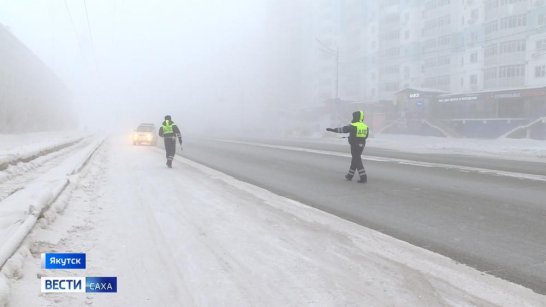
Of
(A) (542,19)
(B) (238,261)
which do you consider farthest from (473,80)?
(B) (238,261)

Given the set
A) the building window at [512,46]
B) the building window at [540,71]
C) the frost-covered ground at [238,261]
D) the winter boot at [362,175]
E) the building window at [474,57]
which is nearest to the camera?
the frost-covered ground at [238,261]

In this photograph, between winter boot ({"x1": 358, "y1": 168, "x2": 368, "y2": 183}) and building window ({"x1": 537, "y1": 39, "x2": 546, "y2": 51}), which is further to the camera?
building window ({"x1": 537, "y1": 39, "x2": 546, "y2": 51})

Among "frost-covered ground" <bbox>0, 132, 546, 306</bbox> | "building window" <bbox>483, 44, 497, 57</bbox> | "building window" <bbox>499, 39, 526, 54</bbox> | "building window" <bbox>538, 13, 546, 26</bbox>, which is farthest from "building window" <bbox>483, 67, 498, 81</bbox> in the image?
"frost-covered ground" <bbox>0, 132, 546, 306</bbox>

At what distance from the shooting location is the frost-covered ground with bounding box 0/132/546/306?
11.4 feet

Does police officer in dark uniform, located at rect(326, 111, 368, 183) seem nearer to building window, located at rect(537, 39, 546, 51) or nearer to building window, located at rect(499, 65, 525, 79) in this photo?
building window, located at rect(537, 39, 546, 51)

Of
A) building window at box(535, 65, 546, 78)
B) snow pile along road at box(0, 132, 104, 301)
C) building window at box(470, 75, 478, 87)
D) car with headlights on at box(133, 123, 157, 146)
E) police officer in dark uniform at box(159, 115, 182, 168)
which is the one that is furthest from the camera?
building window at box(470, 75, 478, 87)

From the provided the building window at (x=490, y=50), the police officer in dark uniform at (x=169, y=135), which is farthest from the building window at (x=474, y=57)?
the police officer in dark uniform at (x=169, y=135)

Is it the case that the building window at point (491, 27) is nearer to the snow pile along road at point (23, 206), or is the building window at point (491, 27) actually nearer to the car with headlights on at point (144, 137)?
the car with headlights on at point (144, 137)

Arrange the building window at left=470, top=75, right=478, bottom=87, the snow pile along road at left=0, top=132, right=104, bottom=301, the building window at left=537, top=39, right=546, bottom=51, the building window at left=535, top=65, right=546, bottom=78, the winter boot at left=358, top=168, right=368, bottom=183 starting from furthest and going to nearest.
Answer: the building window at left=470, top=75, right=478, bottom=87
the building window at left=535, top=65, right=546, bottom=78
the building window at left=537, top=39, right=546, bottom=51
the winter boot at left=358, top=168, right=368, bottom=183
the snow pile along road at left=0, top=132, right=104, bottom=301

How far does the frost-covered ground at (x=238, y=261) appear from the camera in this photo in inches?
137

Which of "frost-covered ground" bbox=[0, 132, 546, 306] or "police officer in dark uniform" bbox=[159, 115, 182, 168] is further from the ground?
"police officer in dark uniform" bbox=[159, 115, 182, 168]

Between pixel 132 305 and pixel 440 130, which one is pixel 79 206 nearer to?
pixel 132 305

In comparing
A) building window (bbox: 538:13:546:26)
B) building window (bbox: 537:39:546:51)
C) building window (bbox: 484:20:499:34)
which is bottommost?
building window (bbox: 537:39:546:51)

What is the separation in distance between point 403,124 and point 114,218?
40.9 m
